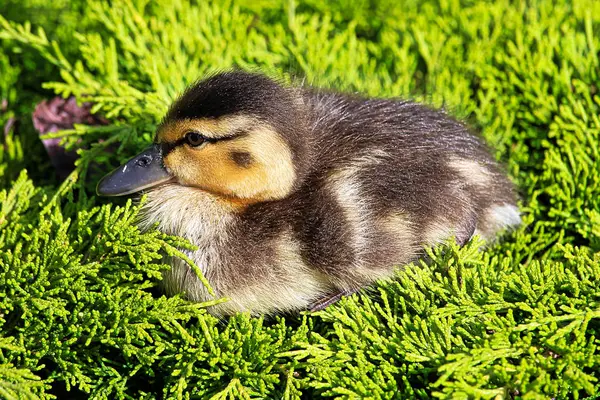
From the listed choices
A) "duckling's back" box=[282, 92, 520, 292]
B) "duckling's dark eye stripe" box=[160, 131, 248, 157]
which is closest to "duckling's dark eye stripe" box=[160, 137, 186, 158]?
"duckling's dark eye stripe" box=[160, 131, 248, 157]

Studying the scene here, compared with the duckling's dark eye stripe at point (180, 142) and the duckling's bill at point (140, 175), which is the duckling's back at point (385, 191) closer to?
the duckling's dark eye stripe at point (180, 142)

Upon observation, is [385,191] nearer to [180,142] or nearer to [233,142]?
[233,142]

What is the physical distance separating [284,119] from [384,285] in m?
0.44

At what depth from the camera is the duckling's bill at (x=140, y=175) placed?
1814mm

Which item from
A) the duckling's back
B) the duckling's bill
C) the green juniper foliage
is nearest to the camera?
the green juniper foliage

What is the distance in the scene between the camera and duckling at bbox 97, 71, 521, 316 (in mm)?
1693

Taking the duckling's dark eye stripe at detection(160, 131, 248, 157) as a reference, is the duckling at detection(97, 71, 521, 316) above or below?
below

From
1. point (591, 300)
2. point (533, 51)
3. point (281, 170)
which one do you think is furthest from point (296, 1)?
point (591, 300)

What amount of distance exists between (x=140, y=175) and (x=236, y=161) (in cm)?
25

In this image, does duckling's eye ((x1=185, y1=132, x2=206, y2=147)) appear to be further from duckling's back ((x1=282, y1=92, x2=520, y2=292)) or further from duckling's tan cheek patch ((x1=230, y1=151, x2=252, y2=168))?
duckling's back ((x1=282, y1=92, x2=520, y2=292))

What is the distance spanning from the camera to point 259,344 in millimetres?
1604

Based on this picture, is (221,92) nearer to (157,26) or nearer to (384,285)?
(384,285)

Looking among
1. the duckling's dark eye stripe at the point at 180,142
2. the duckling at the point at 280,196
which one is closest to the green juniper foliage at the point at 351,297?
the duckling at the point at 280,196

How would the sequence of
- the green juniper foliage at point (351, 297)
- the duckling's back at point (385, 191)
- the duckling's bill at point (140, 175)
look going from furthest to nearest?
the duckling's bill at point (140, 175)
the duckling's back at point (385, 191)
the green juniper foliage at point (351, 297)
